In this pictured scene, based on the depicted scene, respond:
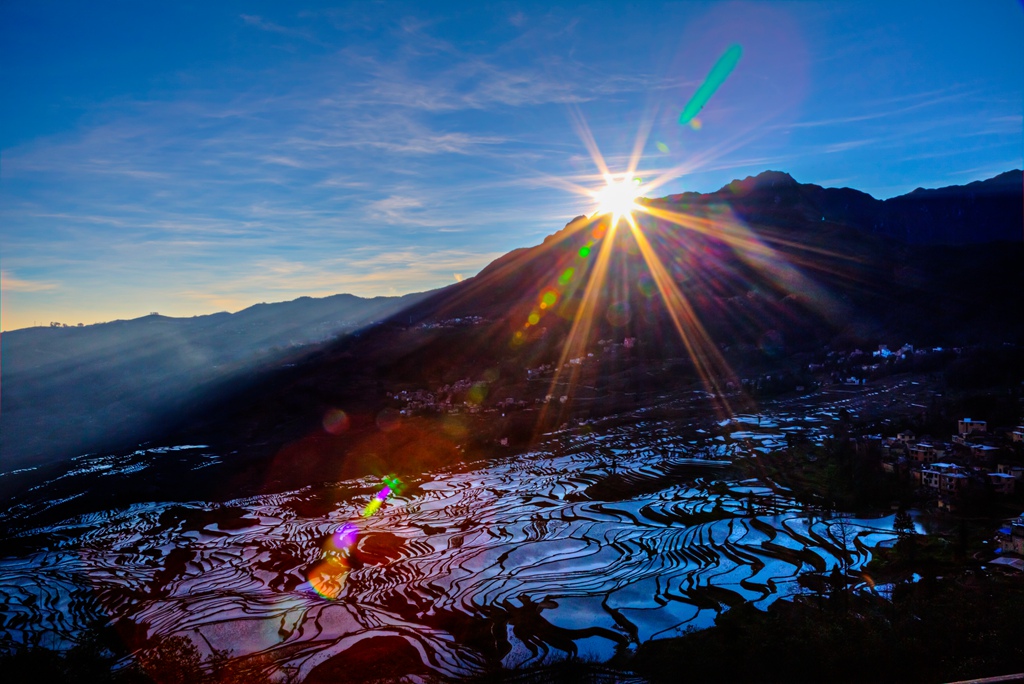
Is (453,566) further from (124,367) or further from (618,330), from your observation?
(124,367)

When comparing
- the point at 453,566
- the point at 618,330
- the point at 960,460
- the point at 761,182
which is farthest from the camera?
the point at 761,182

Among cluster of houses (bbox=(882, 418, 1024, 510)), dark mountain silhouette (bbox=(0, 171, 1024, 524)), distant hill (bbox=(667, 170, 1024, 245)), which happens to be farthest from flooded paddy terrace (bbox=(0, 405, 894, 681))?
distant hill (bbox=(667, 170, 1024, 245))

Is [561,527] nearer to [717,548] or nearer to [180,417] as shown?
[717,548]

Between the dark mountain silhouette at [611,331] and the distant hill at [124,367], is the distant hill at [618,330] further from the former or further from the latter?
the distant hill at [124,367]

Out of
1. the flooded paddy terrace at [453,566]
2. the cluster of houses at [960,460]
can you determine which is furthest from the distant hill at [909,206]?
the flooded paddy terrace at [453,566]

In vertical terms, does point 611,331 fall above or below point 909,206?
below

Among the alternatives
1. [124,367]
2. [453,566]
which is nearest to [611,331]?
[453,566]
